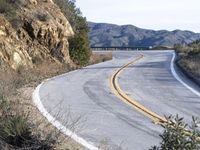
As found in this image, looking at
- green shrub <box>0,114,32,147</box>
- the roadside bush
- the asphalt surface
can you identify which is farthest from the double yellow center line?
the roadside bush

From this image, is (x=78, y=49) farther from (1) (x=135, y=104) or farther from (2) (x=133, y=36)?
(2) (x=133, y=36)

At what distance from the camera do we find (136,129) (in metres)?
11.3

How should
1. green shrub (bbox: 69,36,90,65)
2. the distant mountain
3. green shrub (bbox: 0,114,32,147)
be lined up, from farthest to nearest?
the distant mountain → green shrub (bbox: 69,36,90,65) → green shrub (bbox: 0,114,32,147)

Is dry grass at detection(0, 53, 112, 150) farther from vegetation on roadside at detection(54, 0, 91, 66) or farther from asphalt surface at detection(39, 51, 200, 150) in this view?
vegetation on roadside at detection(54, 0, 91, 66)

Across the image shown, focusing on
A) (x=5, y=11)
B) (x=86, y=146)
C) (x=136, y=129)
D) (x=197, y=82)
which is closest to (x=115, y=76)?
(x=197, y=82)

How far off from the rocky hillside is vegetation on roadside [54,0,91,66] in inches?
27.9

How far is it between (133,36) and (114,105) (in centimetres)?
14050

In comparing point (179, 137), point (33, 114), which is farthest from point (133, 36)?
point (179, 137)

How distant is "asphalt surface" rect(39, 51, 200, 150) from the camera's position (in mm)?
10547

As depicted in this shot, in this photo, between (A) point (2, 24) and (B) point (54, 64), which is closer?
(A) point (2, 24)

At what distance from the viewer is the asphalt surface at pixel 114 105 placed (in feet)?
34.6

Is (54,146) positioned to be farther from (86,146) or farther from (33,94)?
(33,94)

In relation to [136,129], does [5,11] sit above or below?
above

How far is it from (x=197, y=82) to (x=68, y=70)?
30.4 ft
